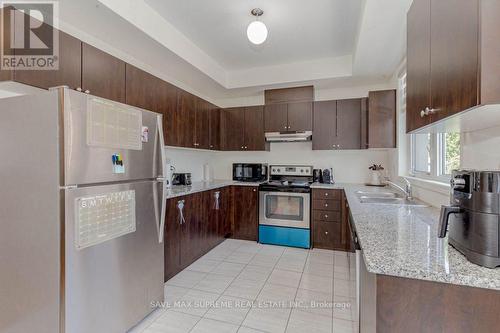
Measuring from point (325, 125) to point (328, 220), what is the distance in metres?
1.40

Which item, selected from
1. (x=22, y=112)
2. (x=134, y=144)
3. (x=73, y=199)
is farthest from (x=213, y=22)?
(x=73, y=199)

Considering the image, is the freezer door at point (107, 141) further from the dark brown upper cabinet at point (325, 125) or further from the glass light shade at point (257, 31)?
the dark brown upper cabinet at point (325, 125)

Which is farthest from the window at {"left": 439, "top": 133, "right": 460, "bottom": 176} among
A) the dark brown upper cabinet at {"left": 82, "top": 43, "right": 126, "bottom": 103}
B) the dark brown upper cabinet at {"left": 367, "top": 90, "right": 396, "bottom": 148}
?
the dark brown upper cabinet at {"left": 82, "top": 43, "right": 126, "bottom": 103}

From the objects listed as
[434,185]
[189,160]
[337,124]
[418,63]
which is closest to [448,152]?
[434,185]

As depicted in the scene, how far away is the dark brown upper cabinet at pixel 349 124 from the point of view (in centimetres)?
364

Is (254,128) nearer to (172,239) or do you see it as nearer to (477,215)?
(172,239)

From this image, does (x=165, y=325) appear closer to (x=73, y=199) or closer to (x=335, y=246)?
(x=73, y=199)

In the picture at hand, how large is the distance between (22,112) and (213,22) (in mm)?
1879

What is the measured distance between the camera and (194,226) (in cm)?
300

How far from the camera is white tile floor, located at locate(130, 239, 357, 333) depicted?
1.91 metres

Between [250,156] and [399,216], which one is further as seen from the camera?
[250,156]

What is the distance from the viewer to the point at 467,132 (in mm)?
1571

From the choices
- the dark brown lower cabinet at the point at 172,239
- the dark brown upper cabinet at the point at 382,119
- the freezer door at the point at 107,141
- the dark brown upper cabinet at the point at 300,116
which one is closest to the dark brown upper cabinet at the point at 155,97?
the freezer door at the point at 107,141

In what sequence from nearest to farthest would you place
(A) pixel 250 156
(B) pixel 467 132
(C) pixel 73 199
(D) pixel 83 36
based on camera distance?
1. (C) pixel 73 199
2. (B) pixel 467 132
3. (D) pixel 83 36
4. (A) pixel 250 156
